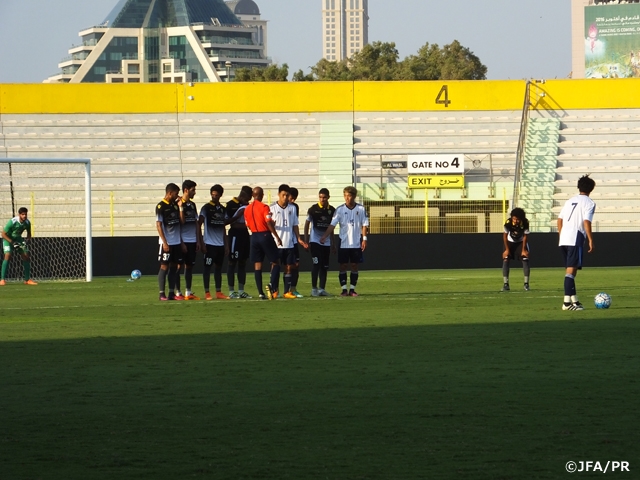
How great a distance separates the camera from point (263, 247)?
1692 cm

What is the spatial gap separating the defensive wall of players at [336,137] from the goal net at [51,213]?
66 centimetres

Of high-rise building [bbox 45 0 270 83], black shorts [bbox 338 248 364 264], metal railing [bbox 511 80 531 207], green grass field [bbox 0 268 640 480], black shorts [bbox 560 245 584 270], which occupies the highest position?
high-rise building [bbox 45 0 270 83]

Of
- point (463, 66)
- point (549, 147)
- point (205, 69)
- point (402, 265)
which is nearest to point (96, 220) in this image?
point (402, 265)

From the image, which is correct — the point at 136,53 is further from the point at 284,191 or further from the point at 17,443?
the point at 17,443

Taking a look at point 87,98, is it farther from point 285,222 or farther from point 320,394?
point 320,394

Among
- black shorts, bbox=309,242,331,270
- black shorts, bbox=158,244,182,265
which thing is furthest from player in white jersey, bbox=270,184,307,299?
black shorts, bbox=158,244,182,265

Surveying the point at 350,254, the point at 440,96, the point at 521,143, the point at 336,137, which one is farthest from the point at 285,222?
the point at 440,96

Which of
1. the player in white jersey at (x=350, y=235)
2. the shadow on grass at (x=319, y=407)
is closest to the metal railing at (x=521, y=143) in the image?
the player in white jersey at (x=350, y=235)

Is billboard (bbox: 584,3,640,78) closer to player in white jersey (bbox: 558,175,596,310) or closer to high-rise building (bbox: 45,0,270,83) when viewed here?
high-rise building (bbox: 45,0,270,83)

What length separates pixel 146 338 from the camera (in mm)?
11094

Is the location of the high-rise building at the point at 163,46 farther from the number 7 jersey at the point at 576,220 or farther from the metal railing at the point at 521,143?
the number 7 jersey at the point at 576,220

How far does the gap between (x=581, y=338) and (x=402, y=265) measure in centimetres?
2050

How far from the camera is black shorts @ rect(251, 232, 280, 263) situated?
16.9 metres

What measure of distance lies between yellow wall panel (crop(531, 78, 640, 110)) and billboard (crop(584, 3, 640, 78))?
200ft
